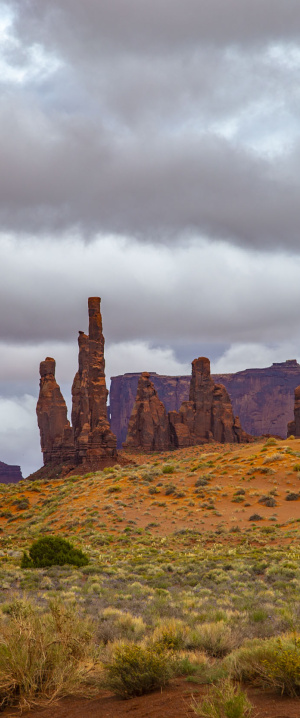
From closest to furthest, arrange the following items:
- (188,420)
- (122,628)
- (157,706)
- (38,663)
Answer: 1. (157,706)
2. (38,663)
3. (122,628)
4. (188,420)

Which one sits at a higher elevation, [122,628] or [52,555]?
[122,628]

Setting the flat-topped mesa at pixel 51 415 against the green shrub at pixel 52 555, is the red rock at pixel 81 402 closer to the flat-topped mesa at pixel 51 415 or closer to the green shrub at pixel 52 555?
the flat-topped mesa at pixel 51 415

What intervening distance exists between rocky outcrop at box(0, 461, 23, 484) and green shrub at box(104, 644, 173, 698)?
603 ft

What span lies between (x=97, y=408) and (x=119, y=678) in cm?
7448

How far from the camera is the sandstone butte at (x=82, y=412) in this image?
81.7m

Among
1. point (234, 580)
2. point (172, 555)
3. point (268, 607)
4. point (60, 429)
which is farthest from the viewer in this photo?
point (60, 429)

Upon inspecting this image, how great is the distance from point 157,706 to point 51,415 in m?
104

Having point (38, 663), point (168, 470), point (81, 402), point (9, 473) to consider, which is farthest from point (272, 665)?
point (9, 473)

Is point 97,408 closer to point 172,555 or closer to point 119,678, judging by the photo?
point 172,555

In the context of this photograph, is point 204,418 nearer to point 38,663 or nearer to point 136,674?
point 38,663

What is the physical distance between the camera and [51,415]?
10988 cm

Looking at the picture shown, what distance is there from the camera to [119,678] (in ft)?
25.8

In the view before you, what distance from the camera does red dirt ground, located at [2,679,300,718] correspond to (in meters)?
6.71

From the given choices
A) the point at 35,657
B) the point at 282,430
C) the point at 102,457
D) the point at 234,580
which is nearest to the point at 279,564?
the point at 234,580
